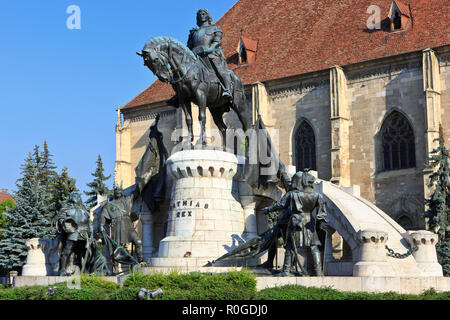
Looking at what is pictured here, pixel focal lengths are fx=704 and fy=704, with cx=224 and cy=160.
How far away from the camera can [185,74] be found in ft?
50.2

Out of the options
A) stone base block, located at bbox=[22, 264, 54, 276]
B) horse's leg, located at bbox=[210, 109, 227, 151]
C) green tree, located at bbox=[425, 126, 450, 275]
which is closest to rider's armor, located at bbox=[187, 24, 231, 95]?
horse's leg, located at bbox=[210, 109, 227, 151]

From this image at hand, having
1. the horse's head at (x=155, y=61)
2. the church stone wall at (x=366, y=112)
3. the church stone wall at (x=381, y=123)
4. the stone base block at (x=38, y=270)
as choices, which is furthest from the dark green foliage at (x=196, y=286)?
the church stone wall at (x=381, y=123)

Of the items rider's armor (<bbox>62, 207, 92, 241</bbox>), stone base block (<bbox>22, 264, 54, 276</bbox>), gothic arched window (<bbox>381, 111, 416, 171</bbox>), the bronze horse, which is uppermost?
gothic arched window (<bbox>381, 111, 416, 171</bbox>)

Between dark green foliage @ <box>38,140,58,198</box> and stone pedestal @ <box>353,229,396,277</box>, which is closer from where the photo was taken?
stone pedestal @ <box>353,229,396,277</box>

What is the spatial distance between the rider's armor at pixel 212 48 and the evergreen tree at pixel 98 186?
2274cm

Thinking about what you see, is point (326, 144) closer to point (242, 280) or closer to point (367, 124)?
point (367, 124)

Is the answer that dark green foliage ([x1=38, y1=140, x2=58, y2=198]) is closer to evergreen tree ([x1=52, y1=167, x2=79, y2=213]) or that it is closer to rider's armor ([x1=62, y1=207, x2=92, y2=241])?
evergreen tree ([x1=52, y1=167, x2=79, y2=213])

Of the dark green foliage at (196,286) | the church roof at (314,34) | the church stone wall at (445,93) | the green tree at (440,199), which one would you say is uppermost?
the church roof at (314,34)

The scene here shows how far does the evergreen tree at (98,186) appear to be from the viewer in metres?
38.5

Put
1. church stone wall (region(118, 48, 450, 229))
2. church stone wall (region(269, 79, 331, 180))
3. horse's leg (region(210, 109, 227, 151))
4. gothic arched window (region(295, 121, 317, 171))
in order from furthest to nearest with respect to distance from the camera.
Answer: gothic arched window (region(295, 121, 317, 171))
church stone wall (region(269, 79, 331, 180))
church stone wall (region(118, 48, 450, 229))
horse's leg (region(210, 109, 227, 151))

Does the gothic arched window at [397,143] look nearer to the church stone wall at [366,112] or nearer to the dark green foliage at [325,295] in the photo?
the church stone wall at [366,112]

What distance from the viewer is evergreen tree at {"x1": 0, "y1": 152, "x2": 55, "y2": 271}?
88.3ft
